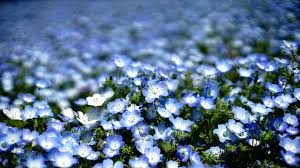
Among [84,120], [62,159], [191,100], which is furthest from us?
[191,100]

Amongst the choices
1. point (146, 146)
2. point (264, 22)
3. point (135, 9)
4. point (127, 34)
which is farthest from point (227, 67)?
point (135, 9)

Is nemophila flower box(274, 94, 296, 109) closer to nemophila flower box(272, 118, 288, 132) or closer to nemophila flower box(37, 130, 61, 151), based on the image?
nemophila flower box(272, 118, 288, 132)

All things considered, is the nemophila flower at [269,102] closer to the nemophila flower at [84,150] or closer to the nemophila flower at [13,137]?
the nemophila flower at [84,150]

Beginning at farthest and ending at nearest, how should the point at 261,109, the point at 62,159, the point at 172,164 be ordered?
the point at 261,109 → the point at 172,164 → the point at 62,159

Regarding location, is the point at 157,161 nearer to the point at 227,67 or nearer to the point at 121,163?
the point at 121,163

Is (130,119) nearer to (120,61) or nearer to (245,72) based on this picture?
(120,61)

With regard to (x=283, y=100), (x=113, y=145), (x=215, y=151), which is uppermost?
(x=283, y=100)

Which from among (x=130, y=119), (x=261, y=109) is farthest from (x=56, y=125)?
(x=261, y=109)
